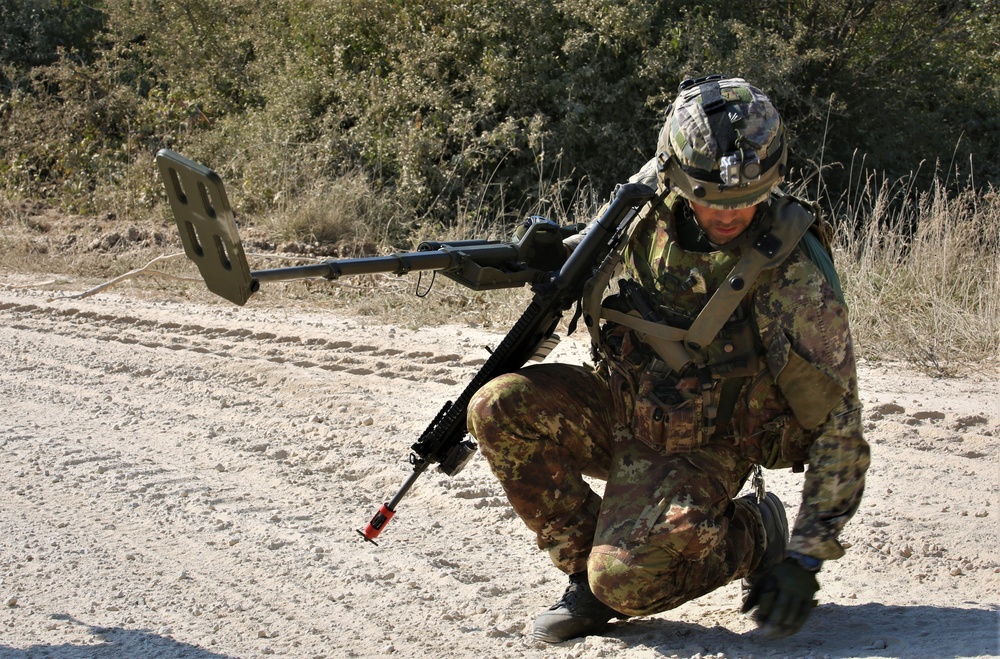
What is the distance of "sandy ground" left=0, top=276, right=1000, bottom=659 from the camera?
2.96 meters

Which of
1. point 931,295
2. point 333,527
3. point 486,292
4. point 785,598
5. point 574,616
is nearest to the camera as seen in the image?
point 785,598

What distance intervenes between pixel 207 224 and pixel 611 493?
135 cm

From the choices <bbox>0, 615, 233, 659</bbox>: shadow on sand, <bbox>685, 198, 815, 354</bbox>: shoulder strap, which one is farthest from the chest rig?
<bbox>0, 615, 233, 659</bbox>: shadow on sand

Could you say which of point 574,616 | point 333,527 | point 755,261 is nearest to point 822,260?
point 755,261

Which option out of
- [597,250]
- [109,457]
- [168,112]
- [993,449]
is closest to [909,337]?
[993,449]

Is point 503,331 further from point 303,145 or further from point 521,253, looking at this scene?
point 303,145

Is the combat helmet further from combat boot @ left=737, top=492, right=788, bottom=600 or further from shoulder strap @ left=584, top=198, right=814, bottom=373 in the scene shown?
combat boot @ left=737, top=492, right=788, bottom=600

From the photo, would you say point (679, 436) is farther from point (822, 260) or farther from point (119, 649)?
point (119, 649)

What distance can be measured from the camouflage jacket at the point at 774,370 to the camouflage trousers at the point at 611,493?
94 millimetres

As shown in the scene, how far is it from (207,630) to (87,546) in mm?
767

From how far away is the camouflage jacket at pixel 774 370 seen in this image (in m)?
2.71

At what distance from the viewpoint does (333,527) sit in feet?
12.4

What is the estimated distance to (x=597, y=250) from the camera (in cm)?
315

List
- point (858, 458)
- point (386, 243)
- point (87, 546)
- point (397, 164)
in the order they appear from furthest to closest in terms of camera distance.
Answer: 1. point (397, 164)
2. point (386, 243)
3. point (87, 546)
4. point (858, 458)
